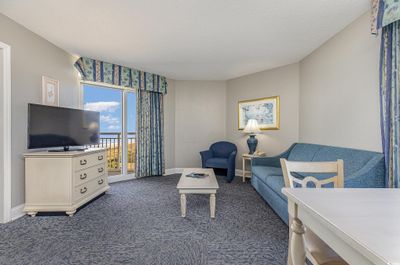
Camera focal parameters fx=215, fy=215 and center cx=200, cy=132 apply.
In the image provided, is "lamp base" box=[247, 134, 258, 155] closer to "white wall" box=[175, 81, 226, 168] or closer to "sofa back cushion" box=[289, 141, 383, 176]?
"sofa back cushion" box=[289, 141, 383, 176]

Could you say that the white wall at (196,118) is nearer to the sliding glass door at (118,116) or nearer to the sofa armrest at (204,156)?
the sofa armrest at (204,156)

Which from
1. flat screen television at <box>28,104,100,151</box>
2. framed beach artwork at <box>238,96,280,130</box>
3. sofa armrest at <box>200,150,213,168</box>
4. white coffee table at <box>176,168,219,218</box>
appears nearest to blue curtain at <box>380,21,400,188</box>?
white coffee table at <box>176,168,219,218</box>

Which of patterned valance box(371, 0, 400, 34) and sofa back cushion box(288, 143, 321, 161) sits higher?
patterned valance box(371, 0, 400, 34)

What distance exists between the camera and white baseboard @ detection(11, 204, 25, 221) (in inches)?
100

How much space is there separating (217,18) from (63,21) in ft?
5.92

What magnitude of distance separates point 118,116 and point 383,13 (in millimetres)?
4401

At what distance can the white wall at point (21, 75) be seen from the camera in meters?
2.58

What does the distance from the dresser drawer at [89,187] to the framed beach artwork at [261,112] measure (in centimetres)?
313

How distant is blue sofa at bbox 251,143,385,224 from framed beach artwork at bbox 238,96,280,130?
833mm

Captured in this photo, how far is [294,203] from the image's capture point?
1.10 m

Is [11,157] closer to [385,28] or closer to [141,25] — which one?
[141,25]

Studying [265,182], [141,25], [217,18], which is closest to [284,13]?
[217,18]

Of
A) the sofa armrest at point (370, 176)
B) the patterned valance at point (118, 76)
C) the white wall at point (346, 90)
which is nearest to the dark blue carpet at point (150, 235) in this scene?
the sofa armrest at point (370, 176)

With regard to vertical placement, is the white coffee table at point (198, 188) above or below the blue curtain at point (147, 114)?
below
